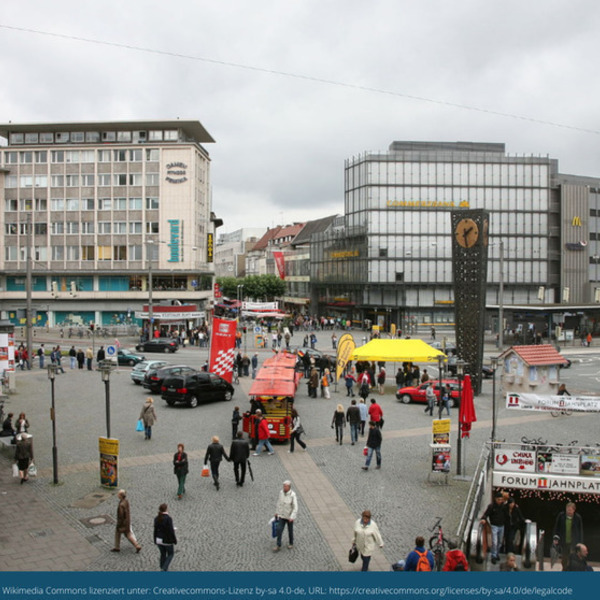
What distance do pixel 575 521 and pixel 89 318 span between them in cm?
6908

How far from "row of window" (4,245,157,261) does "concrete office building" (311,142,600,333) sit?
1058 inches

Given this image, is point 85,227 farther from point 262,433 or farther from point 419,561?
point 419,561

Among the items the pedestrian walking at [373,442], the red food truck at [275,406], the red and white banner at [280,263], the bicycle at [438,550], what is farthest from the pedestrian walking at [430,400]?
the red and white banner at [280,263]

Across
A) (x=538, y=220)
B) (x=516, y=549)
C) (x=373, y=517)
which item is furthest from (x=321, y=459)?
(x=538, y=220)

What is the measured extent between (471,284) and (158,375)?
645 inches

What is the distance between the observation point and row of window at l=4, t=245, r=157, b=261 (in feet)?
238

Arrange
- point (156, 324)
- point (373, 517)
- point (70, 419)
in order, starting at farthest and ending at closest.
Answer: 1. point (156, 324)
2. point (70, 419)
3. point (373, 517)

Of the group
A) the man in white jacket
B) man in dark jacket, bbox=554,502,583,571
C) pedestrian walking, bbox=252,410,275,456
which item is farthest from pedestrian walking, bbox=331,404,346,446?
man in dark jacket, bbox=554,502,583,571

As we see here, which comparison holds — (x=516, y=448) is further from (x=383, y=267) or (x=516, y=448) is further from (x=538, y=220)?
(x=538, y=220)

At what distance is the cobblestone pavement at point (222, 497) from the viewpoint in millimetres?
12125

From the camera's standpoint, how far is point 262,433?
19344 millimetres

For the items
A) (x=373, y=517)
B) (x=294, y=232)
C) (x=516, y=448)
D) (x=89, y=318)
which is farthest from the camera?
(x=294, y=232)

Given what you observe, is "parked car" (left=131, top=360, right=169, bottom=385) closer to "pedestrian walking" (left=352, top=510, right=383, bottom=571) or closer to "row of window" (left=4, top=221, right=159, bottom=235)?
"pedestrian walking" (left=352, top=510, right=383, bottom=571)

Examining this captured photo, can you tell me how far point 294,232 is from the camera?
121 m
